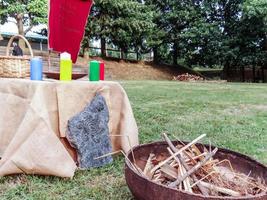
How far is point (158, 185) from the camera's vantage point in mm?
1347

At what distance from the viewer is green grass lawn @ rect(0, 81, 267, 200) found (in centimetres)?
179

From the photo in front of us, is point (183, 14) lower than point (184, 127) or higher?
higher

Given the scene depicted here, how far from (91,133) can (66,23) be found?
131 centimetres

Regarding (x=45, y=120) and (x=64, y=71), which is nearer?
(x=45, y=120)

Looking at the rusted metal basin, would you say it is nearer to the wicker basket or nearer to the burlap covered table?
the burlap covered table

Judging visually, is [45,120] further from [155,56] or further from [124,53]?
[155,56]

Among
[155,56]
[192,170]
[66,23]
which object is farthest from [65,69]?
[155,56]

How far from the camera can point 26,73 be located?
223cm

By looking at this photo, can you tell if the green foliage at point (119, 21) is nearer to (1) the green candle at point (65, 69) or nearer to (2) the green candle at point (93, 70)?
(2) the green candle at point (93, 70)

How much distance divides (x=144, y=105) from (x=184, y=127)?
1.36 meters

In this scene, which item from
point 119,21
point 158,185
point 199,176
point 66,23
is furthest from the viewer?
point 119,21

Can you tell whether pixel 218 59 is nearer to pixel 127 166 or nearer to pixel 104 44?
pixel 104 44

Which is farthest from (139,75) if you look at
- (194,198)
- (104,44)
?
(194,198)

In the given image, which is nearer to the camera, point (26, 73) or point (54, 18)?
point (26, 73)
